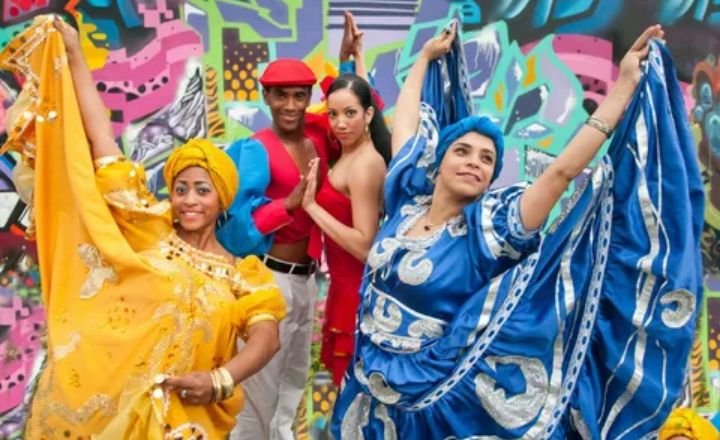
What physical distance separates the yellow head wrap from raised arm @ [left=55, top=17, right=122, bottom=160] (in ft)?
0.64

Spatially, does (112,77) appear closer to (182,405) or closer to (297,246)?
(297,246)

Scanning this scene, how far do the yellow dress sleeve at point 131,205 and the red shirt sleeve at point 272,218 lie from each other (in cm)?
70

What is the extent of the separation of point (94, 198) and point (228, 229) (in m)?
0.84

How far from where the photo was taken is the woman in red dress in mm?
4434

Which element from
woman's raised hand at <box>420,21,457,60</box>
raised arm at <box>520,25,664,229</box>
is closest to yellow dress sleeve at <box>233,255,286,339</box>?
raised arm at <box>520,25,664,229</box>

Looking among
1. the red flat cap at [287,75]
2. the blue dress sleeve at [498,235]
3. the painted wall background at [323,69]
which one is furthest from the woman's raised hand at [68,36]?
the painted wall background at [323,69]

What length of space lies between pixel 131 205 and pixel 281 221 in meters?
0.85

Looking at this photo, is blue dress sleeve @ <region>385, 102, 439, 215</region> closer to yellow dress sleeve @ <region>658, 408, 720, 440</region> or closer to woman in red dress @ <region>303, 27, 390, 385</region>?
woman in red dress @ <region>303, 27, 390, 385</region>

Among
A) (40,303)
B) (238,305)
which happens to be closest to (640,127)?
(238,305)

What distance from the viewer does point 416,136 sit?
431cm

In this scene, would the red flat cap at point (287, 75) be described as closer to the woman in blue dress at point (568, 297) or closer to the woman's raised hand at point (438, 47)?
the woman's raised hand at point (438, 47)

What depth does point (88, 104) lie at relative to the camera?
3961 mm

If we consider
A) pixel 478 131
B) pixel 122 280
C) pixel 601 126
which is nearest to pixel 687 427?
pixel 601 126

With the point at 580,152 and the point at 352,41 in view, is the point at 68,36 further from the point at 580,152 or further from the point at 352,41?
the point at 580,152
